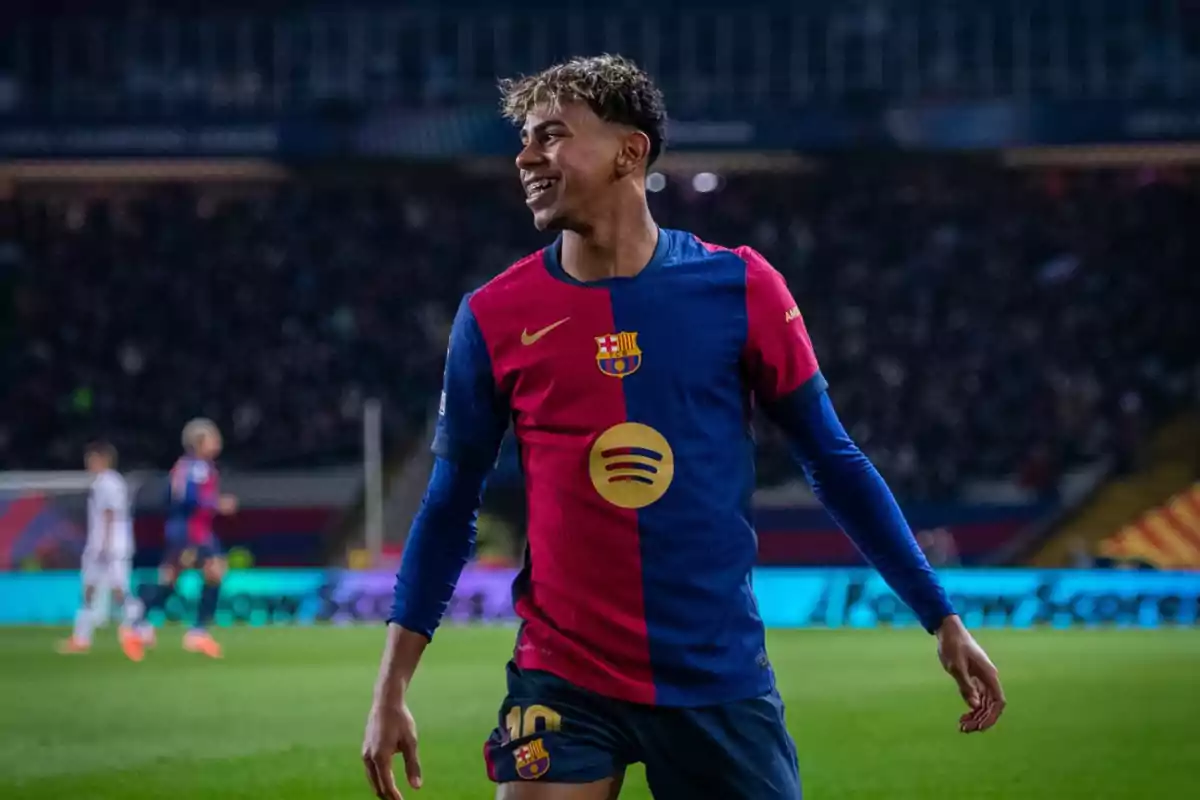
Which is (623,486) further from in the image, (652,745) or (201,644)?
(201,644)

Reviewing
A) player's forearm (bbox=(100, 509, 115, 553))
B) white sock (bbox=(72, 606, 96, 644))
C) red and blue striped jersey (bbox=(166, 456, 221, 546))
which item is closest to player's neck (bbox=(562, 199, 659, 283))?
red and blue striped jersey (bbox=(166, 456, 221, 546))

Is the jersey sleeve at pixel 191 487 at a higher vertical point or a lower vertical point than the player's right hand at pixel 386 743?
lower

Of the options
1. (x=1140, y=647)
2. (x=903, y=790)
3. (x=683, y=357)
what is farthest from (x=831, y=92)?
(x=683, y=357)

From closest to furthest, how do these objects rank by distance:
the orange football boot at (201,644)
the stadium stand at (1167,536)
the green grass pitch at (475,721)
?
the green grass pitch at (475,721) → the orange football boot at (201,644) → the stadium stand at (1167,536)

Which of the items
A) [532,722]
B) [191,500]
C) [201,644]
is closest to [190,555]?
[191,500]

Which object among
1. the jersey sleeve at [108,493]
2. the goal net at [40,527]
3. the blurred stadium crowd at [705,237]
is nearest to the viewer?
the jersey sleeve at [108,493]

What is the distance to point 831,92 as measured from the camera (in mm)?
30797

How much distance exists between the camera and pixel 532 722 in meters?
3.38

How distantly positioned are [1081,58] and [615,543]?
96.5 ft

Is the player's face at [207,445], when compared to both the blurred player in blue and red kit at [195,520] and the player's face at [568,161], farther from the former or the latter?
the player's face at [568,161]

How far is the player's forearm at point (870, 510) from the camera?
11.4 ft

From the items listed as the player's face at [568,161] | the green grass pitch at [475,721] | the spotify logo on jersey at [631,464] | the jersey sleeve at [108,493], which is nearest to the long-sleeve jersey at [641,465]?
the spotify logo on jersey at [631,464]

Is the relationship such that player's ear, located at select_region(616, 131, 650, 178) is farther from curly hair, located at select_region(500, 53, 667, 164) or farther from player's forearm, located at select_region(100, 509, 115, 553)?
player's forearm, located at select_region(100, 509, 115, 553)

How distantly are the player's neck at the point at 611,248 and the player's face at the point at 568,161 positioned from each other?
0.14 ft
